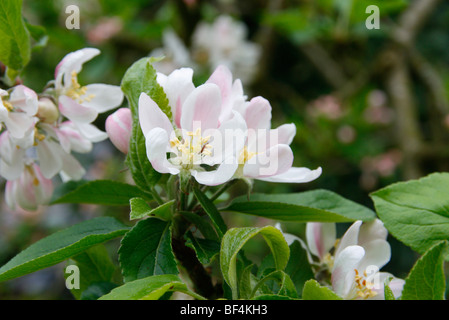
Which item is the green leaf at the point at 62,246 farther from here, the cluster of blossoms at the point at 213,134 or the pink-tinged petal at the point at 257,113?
the pink-tinged petal at the point at 257,113

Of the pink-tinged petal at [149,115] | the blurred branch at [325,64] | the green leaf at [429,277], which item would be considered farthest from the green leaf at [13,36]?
the blurred branch at [325,64]

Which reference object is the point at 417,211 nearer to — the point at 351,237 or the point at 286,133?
the point at 351,237

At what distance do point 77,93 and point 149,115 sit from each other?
253 mm

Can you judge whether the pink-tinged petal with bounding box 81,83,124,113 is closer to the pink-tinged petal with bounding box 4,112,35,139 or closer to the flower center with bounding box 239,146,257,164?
the pink-tinged petal with bounding box 4,112,35,139

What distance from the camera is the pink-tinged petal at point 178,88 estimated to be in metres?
0.63

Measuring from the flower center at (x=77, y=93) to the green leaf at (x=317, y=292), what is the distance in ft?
1.56

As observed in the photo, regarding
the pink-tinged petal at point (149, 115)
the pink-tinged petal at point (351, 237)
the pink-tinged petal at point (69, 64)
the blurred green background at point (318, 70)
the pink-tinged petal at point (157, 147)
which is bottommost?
the pink-tinged petal at point (351, 237)

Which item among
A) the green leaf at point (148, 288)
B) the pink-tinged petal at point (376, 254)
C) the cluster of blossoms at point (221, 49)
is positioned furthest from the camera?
the cluster of blossoms at point (221, 49)

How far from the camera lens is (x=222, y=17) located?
7.60ft

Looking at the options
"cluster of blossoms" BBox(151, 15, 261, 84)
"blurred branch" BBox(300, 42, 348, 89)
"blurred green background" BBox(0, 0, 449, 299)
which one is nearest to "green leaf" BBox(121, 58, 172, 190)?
"blurred green background" BBox(0, 0, 449, 299)

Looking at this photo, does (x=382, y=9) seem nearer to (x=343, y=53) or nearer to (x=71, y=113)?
(x=343, y=53)

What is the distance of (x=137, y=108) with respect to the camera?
0.62 m

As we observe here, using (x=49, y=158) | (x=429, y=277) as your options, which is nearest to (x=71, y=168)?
(x=49, y=158)
